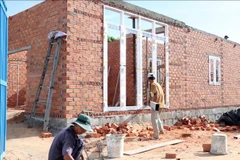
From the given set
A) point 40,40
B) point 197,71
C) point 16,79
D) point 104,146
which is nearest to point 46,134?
point 104,146

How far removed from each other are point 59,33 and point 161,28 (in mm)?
5020

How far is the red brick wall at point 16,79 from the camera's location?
552 inches

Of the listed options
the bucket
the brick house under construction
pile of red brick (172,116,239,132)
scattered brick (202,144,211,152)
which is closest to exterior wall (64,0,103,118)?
the brick house under construction

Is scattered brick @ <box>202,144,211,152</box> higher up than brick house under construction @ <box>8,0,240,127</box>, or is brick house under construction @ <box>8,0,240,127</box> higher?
brick house under construction @ <box>8,0,240,127</box>

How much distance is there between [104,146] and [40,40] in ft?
12.9

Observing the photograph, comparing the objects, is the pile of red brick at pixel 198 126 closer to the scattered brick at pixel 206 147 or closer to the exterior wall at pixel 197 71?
the exterior wall at pixel 197 71

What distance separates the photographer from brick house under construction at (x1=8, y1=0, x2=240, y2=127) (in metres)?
7.54

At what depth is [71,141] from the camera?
3.16m

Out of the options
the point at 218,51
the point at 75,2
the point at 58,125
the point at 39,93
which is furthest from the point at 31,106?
the point at 218,51

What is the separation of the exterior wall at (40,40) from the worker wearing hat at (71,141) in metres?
4.02

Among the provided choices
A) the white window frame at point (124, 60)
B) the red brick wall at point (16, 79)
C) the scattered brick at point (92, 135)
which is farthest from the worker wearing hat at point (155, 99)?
the red brick wall at point (16, 79)

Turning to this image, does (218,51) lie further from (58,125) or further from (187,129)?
(58,125)

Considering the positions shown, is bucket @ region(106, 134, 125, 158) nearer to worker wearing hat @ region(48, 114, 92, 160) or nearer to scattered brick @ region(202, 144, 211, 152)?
scattered brick @ region(202, 144, 211, 152)

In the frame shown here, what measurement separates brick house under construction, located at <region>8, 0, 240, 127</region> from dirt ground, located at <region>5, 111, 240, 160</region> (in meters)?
0.76
